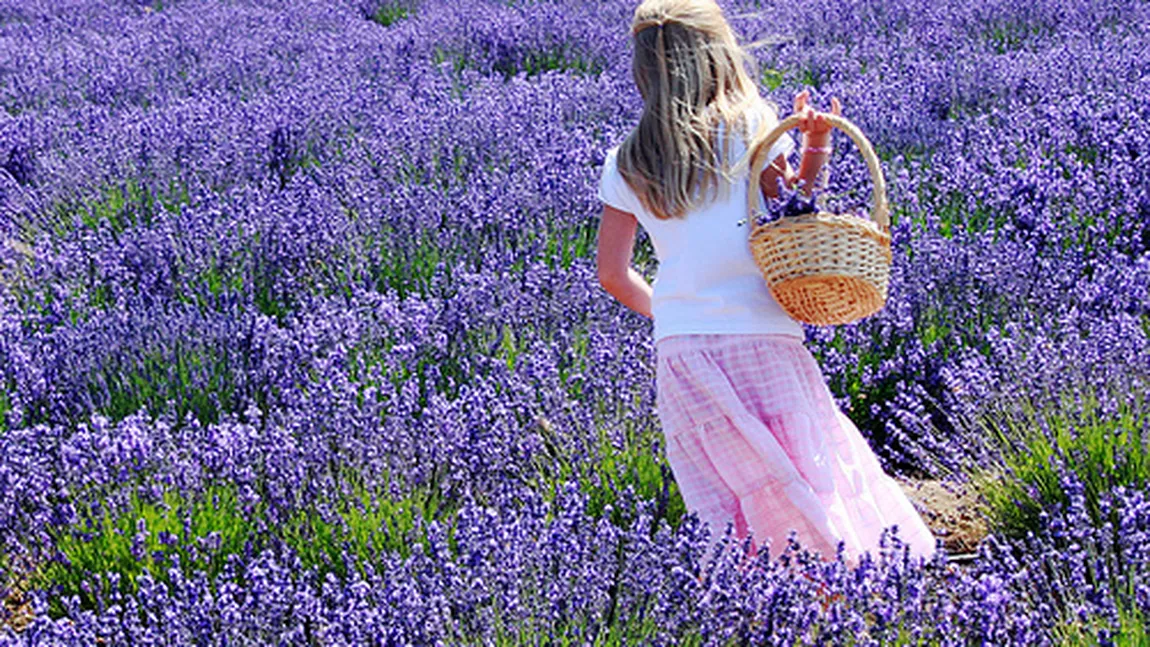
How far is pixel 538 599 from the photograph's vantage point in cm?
227

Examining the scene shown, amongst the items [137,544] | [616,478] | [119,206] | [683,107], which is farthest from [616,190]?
[119,206]

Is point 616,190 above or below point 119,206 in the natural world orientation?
above

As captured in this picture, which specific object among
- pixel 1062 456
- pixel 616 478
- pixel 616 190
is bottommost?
pixel 616 478

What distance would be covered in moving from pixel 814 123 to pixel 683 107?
291mm

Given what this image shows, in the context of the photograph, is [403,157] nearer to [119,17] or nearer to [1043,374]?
[1043,374]

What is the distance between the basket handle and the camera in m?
2.49

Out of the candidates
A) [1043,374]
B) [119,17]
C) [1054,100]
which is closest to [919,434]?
[1043,374]

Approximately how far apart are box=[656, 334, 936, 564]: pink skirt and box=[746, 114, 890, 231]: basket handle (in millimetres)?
345

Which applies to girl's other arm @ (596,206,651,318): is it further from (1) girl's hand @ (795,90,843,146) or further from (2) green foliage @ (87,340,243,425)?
(2) green foliage @ (87,340,243,425)

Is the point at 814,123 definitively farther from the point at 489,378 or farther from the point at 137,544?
the point at 137,544

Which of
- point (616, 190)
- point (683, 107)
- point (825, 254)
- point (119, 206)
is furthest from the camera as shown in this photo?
point (119, 206)

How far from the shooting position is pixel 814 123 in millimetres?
2596

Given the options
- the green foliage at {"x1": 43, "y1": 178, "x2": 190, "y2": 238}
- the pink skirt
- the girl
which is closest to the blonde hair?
the girl

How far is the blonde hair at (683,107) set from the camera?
2.68 metres
